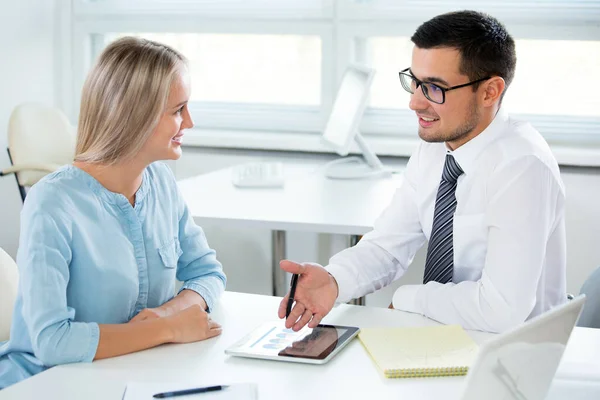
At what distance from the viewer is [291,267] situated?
1.70 m

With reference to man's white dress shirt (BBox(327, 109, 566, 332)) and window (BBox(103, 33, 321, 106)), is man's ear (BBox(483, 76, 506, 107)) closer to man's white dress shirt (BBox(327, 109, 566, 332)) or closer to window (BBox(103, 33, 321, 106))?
man's white dress shirt (BBox(327, 109, 566, 332))

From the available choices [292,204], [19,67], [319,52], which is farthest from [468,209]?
[19,67]

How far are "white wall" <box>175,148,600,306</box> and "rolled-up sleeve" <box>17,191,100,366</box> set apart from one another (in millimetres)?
1737

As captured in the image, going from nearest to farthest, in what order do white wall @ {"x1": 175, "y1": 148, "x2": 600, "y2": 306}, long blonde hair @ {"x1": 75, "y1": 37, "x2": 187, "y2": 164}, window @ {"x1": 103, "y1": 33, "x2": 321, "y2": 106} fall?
long blonde hair @ {"x1": 75, "y1": 37, "x2": 187, "y2": 164}, white wall @ {"x1": 175, "y1": 148, "x2": 600, "y2": 306}, window @ {"x1": 103, "y1": 33, "x2": 321, "y2": 106}

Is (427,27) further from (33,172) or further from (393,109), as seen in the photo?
(33,172)

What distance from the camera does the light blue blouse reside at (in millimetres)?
1447

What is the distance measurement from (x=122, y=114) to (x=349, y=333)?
61cm

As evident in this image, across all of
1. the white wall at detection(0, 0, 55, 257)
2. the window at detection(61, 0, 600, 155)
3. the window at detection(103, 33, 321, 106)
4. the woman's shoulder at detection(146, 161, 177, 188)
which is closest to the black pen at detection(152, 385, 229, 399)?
the woman's shoulder at detection(146, 161, 177, 188)

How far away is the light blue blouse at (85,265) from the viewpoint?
1.45 metres

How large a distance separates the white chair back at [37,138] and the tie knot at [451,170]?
2.17m

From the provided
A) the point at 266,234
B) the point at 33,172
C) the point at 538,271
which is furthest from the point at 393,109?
the point at 538,271

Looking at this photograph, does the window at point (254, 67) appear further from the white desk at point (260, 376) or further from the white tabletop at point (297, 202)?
the white desk at point (260, 376)

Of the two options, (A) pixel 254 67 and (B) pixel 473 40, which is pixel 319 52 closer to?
(A) pixel 254 67

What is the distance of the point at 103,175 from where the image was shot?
1.64 metres
